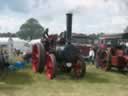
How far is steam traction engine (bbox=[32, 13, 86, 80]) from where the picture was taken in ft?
37.6

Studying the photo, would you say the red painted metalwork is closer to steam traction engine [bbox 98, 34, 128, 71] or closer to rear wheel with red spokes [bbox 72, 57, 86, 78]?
rear wheel with red spokes [bbox 72, 57, 86, 78]

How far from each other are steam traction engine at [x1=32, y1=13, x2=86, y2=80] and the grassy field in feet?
1.15

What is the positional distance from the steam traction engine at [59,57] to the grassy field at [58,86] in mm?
351

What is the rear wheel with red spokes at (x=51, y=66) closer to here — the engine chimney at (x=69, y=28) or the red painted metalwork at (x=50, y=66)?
the red painted metalwork at (x=50, y=66)

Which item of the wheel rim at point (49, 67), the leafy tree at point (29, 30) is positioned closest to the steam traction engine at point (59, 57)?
the wheel rim at point (49, 67)

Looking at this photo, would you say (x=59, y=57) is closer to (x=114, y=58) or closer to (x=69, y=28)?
(x=69, y=28)

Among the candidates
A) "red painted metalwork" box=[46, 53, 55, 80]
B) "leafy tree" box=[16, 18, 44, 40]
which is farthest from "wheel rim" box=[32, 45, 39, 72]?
"leafy tree" box=[16, 18, 44, 40]

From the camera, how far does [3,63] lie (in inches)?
492

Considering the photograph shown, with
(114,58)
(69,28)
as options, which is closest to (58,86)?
(69,28)

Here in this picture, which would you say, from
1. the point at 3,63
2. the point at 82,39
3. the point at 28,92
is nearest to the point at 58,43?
the point at 3,63

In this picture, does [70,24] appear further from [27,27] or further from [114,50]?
[27,27]

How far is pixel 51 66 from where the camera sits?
11211mm

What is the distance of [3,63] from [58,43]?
2245mm

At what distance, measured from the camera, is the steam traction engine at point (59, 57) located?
11.5 meters
